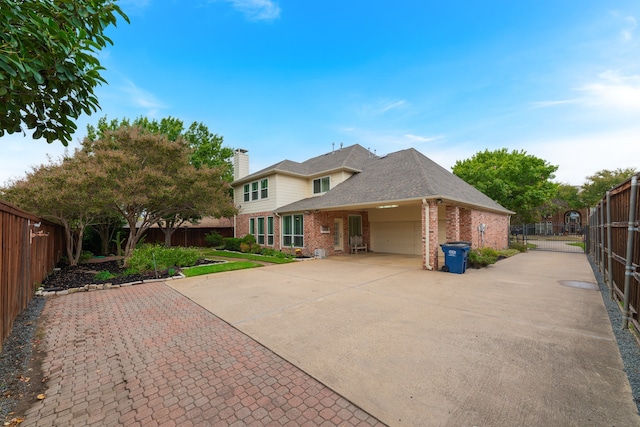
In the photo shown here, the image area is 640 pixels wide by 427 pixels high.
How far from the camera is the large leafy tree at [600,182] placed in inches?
1180

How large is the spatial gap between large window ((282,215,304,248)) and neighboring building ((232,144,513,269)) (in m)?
0.06

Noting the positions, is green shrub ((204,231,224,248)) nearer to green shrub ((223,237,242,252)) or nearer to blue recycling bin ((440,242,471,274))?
green shrub ((223,237,242,252))

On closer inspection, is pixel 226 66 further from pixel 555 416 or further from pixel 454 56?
pixel 555 416

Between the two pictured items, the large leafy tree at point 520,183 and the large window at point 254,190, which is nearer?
the large window at point 254,190

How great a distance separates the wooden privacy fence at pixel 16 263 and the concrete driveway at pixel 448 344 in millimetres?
3066

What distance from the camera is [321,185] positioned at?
1738cm

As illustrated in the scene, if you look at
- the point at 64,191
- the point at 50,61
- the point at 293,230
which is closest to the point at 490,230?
the point at 293,230

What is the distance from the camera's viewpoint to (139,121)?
21.8m

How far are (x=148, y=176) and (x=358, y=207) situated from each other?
29.4ft

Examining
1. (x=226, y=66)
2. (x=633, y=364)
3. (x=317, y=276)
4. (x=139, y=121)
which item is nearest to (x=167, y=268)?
(x=317, y=276)

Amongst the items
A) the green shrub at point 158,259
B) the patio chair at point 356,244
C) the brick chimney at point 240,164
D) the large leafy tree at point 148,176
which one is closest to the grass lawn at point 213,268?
the green shrub at point 158,259

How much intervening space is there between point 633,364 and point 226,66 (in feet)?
54.5

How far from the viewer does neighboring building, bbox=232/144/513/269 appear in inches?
482

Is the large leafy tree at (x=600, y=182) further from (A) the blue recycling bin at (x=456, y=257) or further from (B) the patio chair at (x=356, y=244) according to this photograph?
(A) the blue recycling bin at (x=456, y=257)
